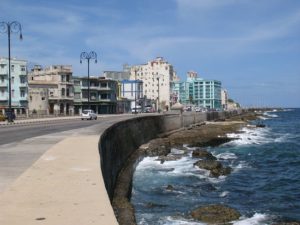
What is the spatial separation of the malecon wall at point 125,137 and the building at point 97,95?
3857 cm

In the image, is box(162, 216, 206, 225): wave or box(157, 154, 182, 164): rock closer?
box(162, 216, 206, 225): wave

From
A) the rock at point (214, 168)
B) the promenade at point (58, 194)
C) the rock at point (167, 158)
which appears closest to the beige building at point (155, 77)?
the rock at point (167, 158)

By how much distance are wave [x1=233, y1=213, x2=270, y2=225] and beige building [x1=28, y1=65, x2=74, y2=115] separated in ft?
242

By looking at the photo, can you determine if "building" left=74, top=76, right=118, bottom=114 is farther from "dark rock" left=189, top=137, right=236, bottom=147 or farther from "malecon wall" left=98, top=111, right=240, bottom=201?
"dark rock" left=189, top=137, right=236, bottom=147

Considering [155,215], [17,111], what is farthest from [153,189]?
[17,111]

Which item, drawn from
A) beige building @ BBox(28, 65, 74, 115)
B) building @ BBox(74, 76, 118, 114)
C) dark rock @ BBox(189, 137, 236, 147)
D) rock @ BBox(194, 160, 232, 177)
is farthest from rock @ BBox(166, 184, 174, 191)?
building @ BBox(74, 76, 118, 114)

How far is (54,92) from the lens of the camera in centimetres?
9281

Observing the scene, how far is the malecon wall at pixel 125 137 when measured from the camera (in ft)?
56.7

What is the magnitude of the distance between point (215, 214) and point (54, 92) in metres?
80.8

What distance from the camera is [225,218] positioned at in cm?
1477

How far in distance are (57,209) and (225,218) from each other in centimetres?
878

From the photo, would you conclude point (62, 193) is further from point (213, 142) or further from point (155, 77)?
point (155, 77)

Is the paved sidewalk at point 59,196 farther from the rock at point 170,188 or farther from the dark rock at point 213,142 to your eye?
the dark rock at point 213,142

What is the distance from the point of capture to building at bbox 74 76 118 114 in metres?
99.9
